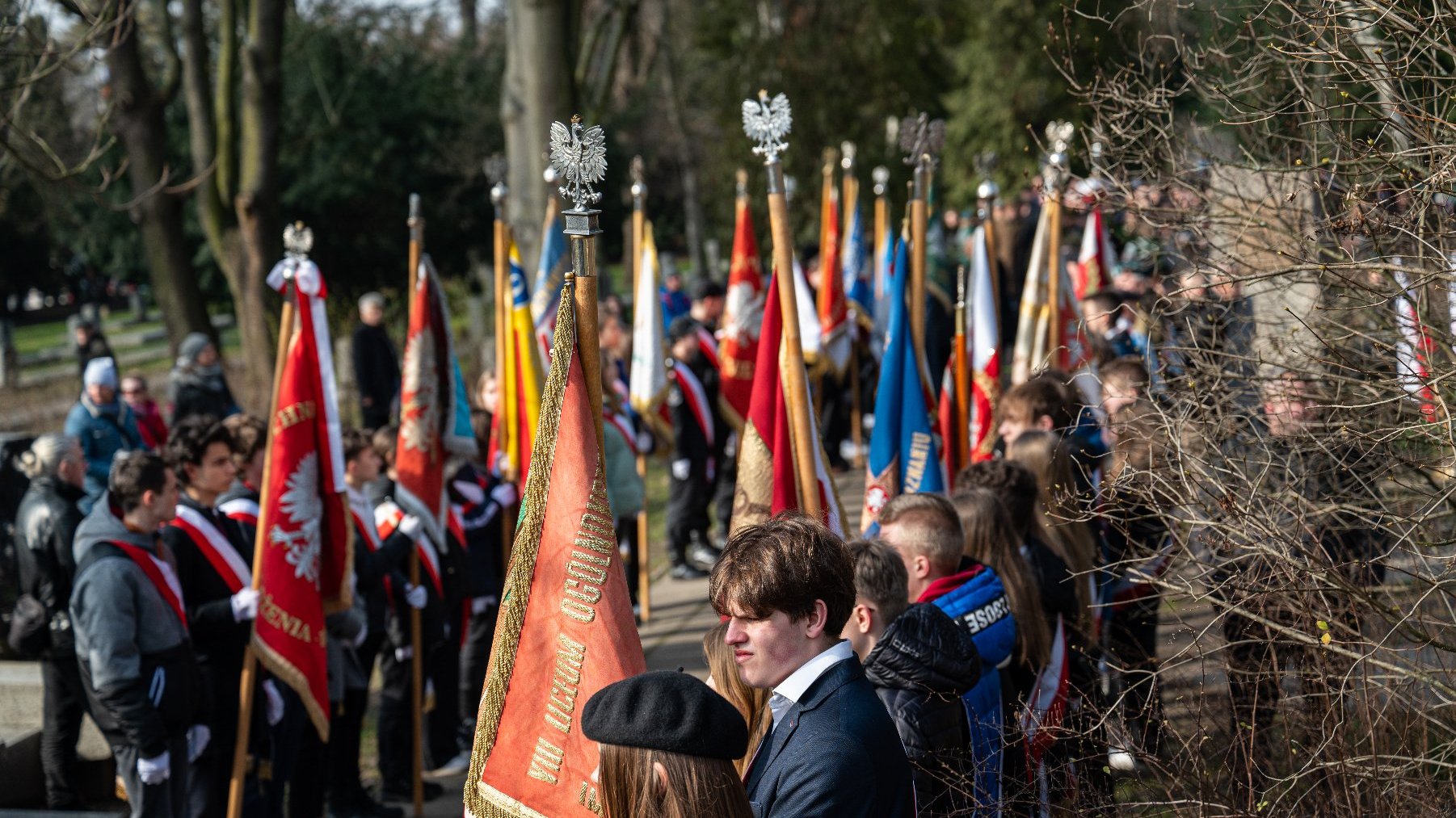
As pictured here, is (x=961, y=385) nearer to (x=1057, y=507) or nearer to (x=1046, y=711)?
(x=1057, y=507)

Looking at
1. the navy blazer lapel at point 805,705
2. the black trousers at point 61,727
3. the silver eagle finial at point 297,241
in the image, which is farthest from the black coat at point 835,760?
the black trousers at point 61,727

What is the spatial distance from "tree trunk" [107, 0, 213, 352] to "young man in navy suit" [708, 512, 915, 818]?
12.8 m

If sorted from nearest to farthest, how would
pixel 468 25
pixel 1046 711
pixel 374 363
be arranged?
pixel 1046 711
pixel 374 363
pixel 468 25

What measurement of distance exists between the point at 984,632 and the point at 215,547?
3.27 m

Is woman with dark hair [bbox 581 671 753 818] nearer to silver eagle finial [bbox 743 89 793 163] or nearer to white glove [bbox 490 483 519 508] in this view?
silver eagle finial [bbox 743 89 793 163]

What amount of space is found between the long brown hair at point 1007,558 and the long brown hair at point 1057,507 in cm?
19

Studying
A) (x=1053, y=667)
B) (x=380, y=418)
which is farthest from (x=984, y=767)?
(x=380, y=418)

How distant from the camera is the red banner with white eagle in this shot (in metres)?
5.83

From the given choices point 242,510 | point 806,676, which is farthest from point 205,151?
point 806,676

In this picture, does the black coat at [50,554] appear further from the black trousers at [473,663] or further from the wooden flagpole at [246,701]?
the black trousers at [473,663]

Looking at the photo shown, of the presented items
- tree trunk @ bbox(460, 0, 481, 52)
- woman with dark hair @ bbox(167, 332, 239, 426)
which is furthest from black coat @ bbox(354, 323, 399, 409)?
tree trunk @ bbox(460, 0, 481, 52)

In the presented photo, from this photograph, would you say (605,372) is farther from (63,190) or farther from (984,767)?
(63,190)

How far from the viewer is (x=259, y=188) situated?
47.4 ft

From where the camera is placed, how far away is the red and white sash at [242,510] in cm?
611
